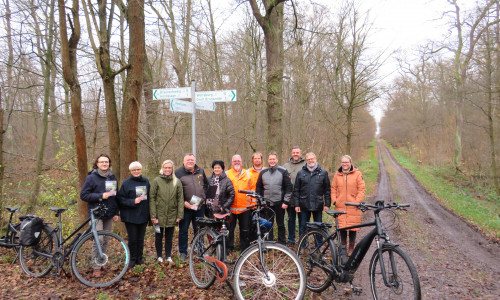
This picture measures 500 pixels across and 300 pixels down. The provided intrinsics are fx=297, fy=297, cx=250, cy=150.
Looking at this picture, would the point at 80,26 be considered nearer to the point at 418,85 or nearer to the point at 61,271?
the point at 61,271

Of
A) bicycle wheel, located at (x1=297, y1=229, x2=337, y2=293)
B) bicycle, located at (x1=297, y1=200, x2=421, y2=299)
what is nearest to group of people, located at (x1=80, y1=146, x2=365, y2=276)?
bicycle wheel, located at (x1=297, y1=229, x2=337, y2=293)

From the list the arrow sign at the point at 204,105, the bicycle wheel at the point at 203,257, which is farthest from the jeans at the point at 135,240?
the arrow sign at the point at 204,105

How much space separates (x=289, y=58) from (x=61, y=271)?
1298 centimetres

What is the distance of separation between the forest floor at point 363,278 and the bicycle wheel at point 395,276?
430 millimetres

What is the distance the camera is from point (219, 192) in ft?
17.1

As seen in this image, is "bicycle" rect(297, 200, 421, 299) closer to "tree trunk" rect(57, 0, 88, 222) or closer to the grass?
"tree trunk" rect(57, 0, 88, 222)

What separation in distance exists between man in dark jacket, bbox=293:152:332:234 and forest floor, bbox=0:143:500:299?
3.97 feet

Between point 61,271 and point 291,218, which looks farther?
point 291,218

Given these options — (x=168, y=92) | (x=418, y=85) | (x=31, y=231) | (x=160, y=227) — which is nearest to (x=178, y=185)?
(x=160, y=227)

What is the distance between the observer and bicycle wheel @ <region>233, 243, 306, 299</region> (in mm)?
3215

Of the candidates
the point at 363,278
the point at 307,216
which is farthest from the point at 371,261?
the point at 307,216

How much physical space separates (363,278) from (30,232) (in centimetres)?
537

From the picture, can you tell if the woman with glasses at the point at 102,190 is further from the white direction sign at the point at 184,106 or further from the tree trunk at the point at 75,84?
the tree trunk at the point at 75,84

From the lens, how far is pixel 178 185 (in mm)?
4980
